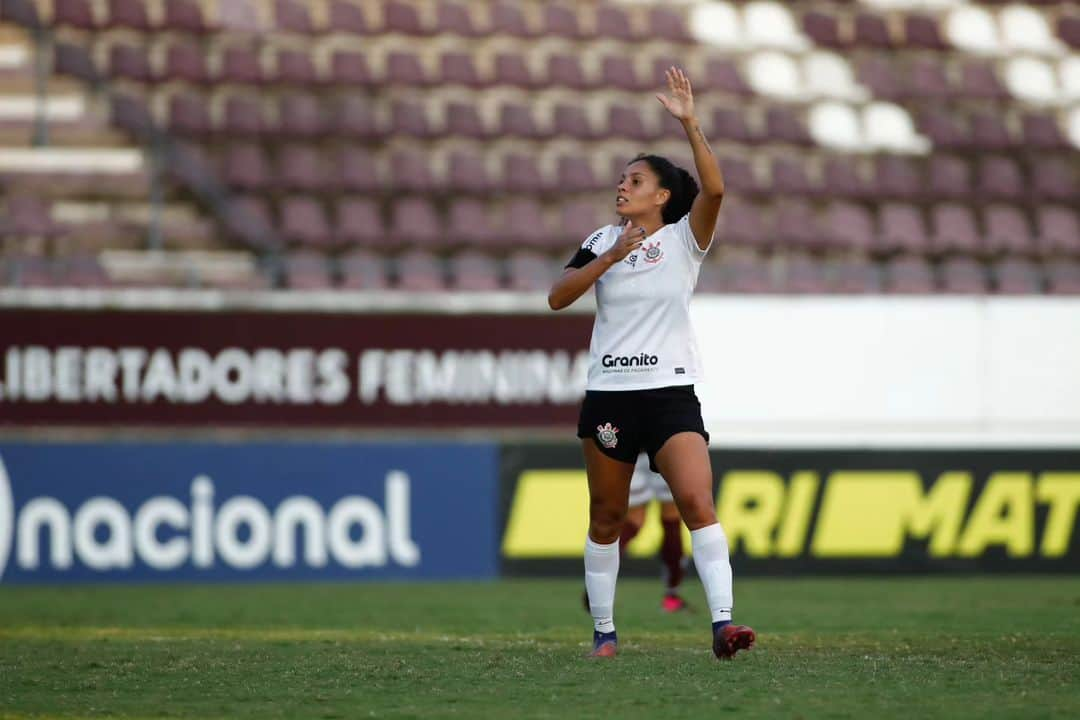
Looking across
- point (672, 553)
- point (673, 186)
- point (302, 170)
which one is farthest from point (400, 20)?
point (673, 186)

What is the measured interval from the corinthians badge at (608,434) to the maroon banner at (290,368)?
7.97 m

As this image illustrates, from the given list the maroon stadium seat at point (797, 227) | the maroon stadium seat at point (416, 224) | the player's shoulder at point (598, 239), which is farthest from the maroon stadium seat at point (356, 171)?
the player's shoulder at point (598, 239)

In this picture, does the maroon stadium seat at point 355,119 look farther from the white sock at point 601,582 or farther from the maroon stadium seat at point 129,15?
the white sock at point 601,582

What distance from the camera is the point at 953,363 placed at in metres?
15.6

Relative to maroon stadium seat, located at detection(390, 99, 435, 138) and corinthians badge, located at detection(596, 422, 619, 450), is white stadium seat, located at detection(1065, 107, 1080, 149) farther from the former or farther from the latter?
corinthians badge, located at detection(596, 422, 619, 450)

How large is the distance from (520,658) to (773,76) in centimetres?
1491

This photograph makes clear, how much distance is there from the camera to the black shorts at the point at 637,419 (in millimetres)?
6898

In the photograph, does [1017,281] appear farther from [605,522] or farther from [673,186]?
[605,522]

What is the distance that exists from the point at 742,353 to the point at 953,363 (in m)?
1.88

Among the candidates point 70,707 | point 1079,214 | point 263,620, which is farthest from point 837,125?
point 70,707

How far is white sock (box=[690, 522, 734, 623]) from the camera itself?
268 inches

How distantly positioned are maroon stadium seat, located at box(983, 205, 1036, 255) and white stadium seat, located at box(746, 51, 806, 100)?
3.02 meters

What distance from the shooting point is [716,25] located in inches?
854

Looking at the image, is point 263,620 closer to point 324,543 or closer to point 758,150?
point 324,543
